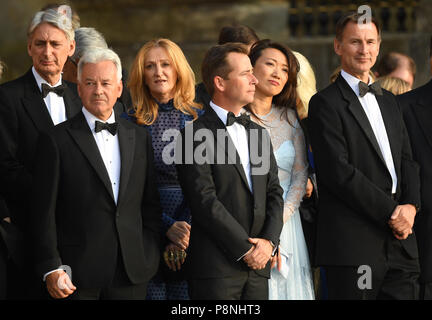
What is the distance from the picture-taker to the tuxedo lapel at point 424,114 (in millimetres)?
5531

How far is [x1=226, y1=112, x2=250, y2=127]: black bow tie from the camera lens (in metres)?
5.05

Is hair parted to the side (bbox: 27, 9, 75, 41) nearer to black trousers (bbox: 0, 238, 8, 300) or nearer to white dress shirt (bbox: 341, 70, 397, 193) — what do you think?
black trousers (bbox: 0, 238, 8, 300)

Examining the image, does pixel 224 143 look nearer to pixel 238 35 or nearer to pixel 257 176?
pixel 257 176

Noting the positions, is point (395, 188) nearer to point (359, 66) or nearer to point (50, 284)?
point (359, 66)

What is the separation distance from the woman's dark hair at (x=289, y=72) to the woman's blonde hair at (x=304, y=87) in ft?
0.25

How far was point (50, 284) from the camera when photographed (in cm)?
452

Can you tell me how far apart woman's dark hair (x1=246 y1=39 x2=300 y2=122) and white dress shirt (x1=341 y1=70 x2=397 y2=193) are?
459mm

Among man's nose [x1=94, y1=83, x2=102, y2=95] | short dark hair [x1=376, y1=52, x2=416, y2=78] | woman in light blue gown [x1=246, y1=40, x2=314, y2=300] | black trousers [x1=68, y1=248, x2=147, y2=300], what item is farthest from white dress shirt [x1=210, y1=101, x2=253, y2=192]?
short dark hair [x1=376, y1=52, x2=416, y2=78]

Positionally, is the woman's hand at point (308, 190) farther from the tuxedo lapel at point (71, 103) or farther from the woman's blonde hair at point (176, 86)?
the tuxedo lapel at point (71, 103)

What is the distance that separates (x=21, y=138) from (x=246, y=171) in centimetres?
Answer: 147

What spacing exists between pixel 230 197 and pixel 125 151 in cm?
70

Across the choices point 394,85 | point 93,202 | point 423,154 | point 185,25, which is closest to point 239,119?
point 93,202

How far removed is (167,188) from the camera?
5496mm

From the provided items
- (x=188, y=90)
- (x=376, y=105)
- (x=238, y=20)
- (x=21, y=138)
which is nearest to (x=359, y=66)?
(x=376, y=105)
